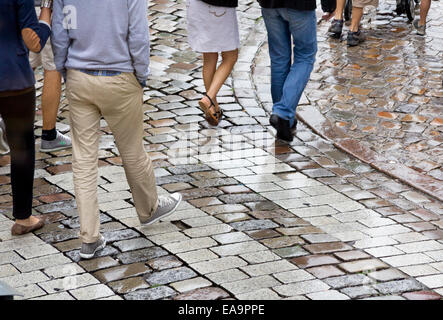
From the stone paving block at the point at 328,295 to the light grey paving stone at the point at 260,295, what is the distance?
0.64 feet

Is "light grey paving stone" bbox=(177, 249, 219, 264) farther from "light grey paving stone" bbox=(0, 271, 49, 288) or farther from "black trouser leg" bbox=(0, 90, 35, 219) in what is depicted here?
"black trouser leg" bbox=(0, 90, 35, 219)

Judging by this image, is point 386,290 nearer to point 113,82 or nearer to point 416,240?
point 416,240

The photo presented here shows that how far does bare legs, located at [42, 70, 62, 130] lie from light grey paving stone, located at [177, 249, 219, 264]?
2.17 metres

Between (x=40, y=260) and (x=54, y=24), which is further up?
(x=54, y=24)

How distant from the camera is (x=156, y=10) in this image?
1088 centimetres

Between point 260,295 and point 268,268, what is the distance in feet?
1.21

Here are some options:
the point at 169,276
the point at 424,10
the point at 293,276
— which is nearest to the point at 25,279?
the point at 169,276

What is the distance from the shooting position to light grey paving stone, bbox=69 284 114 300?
16.1 feet

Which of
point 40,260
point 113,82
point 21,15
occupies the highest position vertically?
point 21,15

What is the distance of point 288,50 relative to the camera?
7496 millimetres

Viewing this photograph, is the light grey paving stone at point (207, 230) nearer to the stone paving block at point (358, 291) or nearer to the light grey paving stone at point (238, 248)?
the light grey paving stone at point (238, 248)

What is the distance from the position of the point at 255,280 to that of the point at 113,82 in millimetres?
1419
